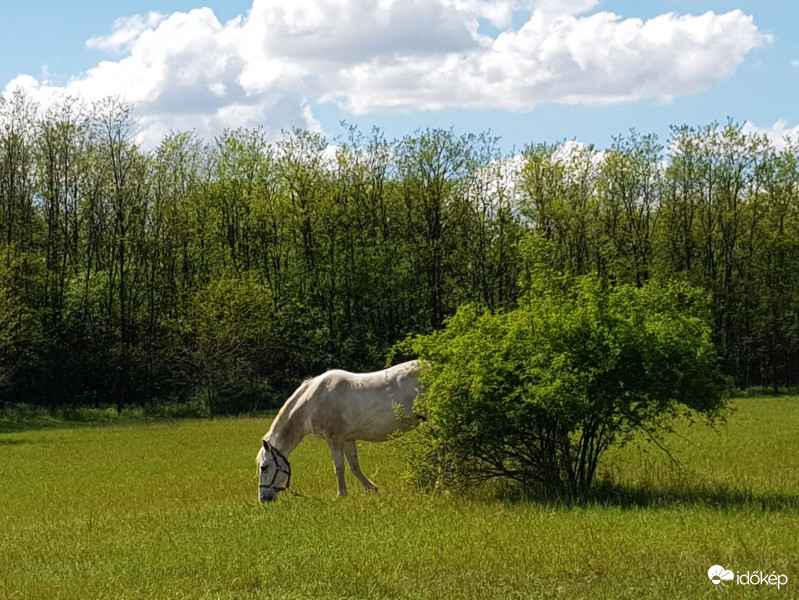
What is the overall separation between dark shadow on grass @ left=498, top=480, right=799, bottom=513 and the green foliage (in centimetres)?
30

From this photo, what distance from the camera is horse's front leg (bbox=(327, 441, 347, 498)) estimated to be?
15688 mm

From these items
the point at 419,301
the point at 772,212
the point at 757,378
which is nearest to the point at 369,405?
the point at 419,301

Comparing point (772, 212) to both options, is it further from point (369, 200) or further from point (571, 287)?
point (571, 287)

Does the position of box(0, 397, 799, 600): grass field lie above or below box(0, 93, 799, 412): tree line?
below

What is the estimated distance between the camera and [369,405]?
640 inches

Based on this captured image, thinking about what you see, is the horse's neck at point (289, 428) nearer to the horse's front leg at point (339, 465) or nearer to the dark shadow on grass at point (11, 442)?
the horse's front leg at point (339, 465)

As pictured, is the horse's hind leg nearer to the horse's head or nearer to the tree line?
the horse's head

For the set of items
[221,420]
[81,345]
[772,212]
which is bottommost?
[221,420]

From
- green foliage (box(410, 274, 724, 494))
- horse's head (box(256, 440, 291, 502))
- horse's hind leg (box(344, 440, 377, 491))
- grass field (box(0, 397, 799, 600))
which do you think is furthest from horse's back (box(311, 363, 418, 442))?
green foliage (box(410, 274, 724, 494))

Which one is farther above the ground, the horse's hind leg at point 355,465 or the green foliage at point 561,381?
the green foliage at point 561,381

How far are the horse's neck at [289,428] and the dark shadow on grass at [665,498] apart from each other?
3877 mm

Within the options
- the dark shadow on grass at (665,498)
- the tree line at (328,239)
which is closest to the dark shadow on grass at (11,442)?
the tree line at (328,239)

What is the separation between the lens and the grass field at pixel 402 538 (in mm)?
8773

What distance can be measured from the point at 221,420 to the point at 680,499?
111 feet
